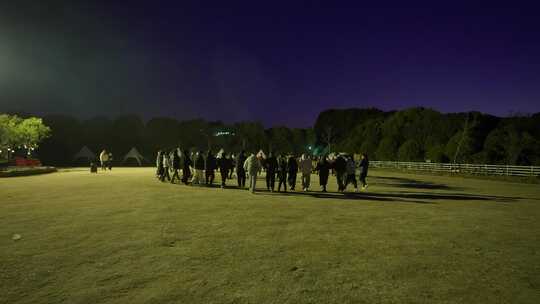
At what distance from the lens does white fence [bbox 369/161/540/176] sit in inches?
1192

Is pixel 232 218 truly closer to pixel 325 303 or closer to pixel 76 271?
pixel 76 271

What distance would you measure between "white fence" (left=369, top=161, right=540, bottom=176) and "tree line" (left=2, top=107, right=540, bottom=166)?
247 cm

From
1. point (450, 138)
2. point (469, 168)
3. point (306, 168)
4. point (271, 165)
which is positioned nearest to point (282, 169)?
point (271, 165)

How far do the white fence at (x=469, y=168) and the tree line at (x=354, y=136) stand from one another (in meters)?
2.47

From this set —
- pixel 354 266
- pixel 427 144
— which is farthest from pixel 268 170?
pixel 427 144

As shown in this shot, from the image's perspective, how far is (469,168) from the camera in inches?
1427

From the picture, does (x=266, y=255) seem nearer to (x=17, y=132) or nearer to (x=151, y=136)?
(x=17, y=132)

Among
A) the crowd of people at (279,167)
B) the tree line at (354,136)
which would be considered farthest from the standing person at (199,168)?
the tree line at (354,136)

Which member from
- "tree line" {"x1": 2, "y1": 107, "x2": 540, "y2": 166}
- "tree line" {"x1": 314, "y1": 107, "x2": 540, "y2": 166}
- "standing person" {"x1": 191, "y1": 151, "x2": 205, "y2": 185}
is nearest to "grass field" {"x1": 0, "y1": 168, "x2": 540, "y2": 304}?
"standing person" {"x1": 191, "y1": 151, "x2": 205, "y2": 185}

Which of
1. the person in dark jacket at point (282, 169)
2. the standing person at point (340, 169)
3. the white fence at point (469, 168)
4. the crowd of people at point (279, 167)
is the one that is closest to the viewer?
the crowd of people at point (279, 167)

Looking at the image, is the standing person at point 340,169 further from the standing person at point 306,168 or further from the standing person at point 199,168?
the standing person at point 199,168

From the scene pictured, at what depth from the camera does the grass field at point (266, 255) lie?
4.47 m

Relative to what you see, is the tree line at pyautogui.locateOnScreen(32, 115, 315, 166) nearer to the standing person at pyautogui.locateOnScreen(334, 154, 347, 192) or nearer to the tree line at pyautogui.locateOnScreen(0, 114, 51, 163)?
the tree line at pyautogui.locateOnScreen(0, 114, 51, 163)

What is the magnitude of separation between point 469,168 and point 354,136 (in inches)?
1050
